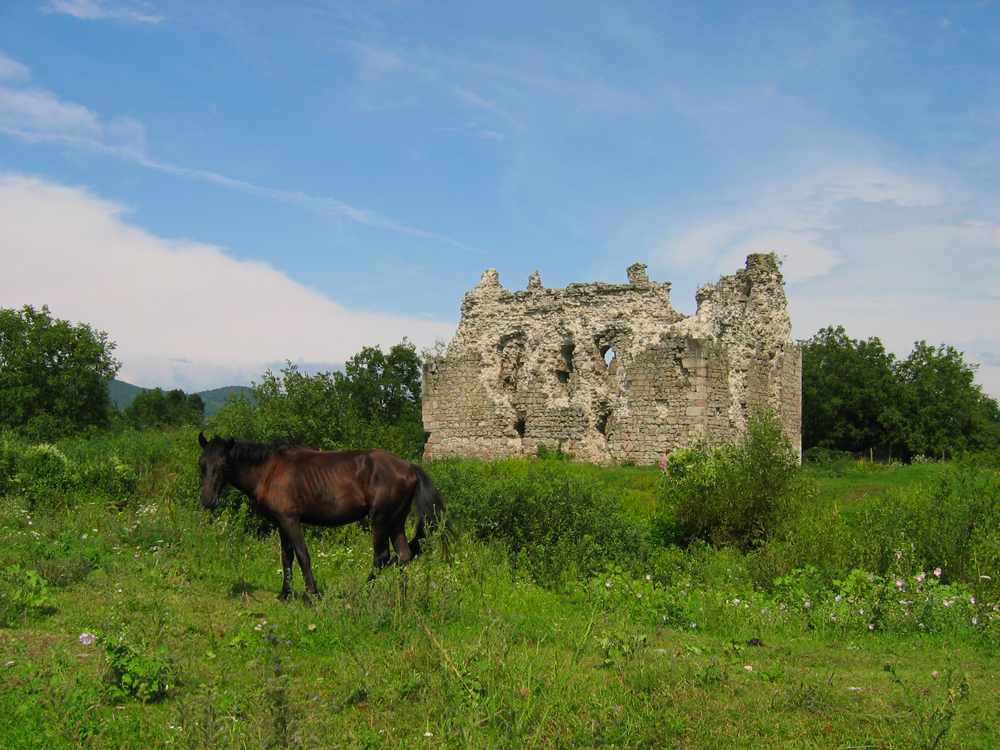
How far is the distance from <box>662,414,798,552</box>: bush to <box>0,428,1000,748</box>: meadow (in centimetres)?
6

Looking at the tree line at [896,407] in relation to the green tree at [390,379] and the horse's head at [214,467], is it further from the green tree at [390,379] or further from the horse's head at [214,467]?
the horse's head at [214,467]

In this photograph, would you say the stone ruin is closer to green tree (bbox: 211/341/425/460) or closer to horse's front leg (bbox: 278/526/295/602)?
green tree (bbox: 211/341/425/460)

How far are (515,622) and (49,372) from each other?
35.0m

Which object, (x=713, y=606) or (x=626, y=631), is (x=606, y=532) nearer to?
(x=713, y=606)

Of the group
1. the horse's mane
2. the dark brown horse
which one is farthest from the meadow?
the horse's mane

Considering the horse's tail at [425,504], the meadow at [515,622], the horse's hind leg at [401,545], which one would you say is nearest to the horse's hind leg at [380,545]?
the horse's hind leg at [401,545]

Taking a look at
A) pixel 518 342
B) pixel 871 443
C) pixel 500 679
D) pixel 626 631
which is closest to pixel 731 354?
pixel 518 342

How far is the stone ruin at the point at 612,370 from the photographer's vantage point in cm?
1827

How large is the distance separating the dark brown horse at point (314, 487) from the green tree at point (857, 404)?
3106 cm

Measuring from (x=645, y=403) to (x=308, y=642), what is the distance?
45.9 ft

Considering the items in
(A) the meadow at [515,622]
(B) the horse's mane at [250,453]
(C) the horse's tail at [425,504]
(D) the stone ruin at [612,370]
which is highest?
(D) the stone ruin at [612,370]

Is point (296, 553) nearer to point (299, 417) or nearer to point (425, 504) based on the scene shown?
point (425, 504)

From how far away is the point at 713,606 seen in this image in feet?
24.9

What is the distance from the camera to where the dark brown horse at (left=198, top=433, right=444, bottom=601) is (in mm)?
7465
